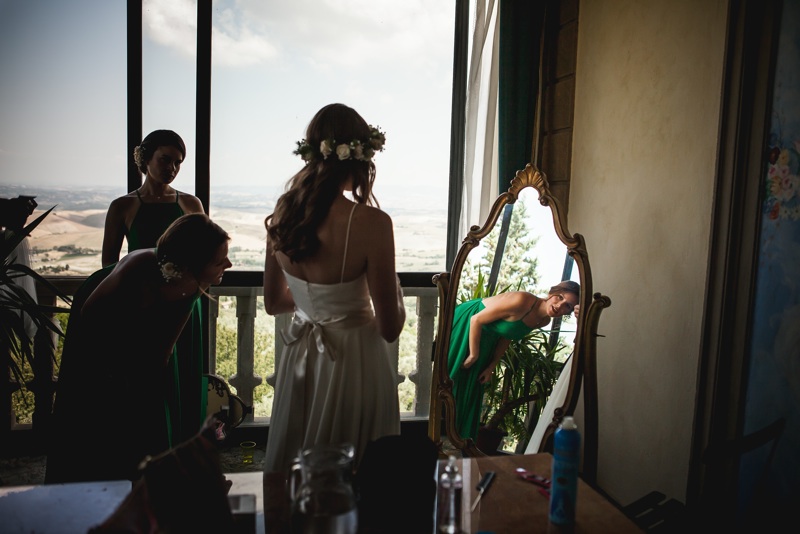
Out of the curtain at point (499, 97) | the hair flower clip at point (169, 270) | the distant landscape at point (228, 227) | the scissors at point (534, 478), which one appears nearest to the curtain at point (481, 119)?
the curtain at point (499, 97)

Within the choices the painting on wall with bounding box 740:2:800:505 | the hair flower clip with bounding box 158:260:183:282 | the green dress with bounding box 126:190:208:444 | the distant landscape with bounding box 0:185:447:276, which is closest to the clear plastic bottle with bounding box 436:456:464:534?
the painting on wall with bounding box 740:2:800:505

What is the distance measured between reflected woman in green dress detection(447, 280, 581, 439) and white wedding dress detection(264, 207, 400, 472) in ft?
2.43

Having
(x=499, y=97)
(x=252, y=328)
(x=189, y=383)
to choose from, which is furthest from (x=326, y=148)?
(x=252, y=328)

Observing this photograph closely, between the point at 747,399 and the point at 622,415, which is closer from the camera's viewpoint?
the point at 747,399

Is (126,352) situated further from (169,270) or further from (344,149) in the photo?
(344,149)

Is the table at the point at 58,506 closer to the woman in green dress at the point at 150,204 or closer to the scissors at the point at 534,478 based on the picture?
the scissors at the point at 534,478

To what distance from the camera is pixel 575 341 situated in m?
2.30

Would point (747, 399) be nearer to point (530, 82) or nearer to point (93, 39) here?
point (530, 82)

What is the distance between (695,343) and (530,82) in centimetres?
149

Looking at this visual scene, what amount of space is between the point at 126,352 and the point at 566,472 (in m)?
1.47

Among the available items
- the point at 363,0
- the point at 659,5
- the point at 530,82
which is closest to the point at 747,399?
the point at 659,5

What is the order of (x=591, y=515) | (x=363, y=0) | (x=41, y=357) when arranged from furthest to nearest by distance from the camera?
(x=363, y=0) → (x=41, y=357) → (x=591, y=515)

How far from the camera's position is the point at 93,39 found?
2.96 metres

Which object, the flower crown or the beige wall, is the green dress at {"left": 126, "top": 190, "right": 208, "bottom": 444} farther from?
the beige wall
